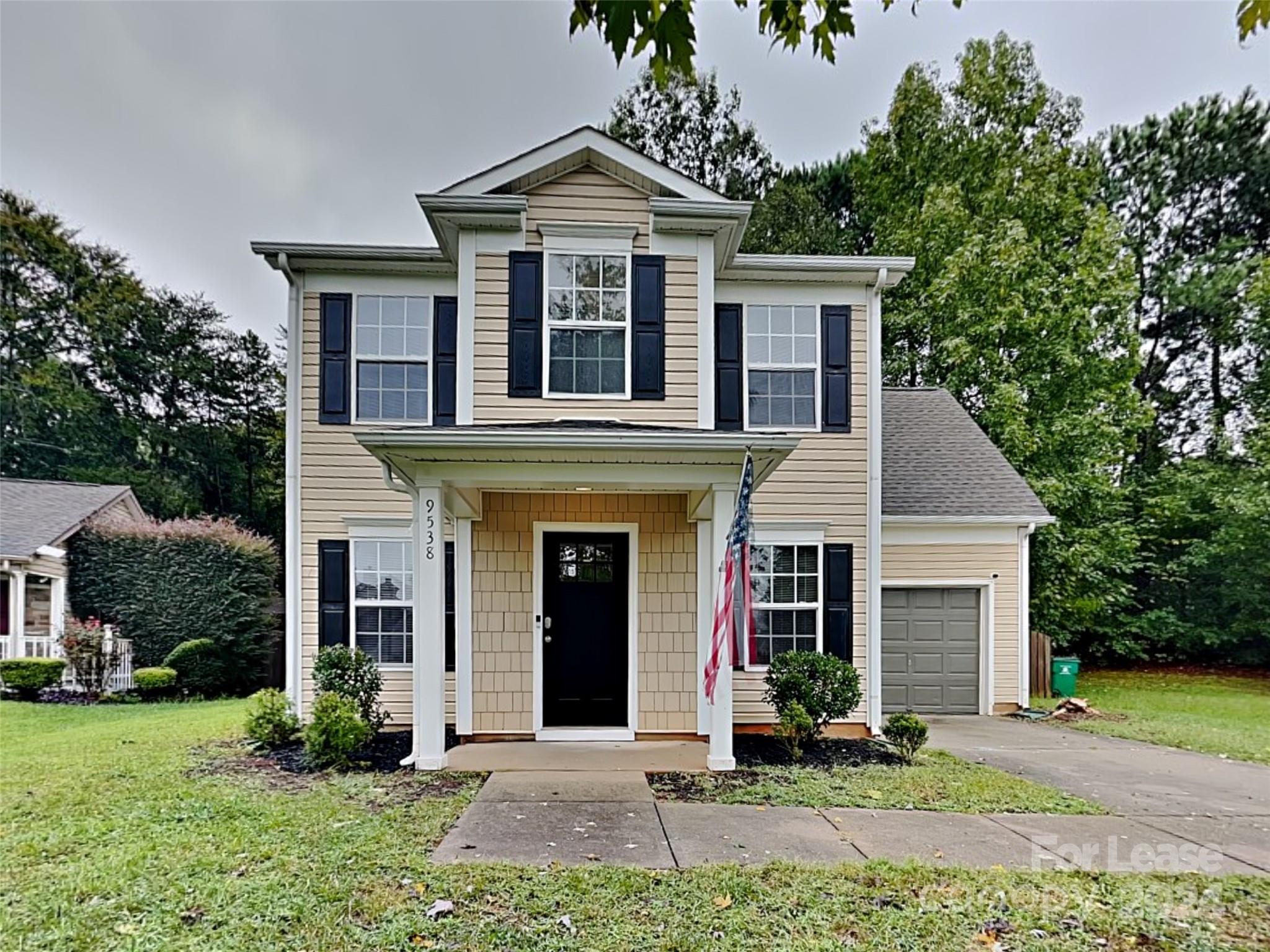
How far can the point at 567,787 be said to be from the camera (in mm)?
5656

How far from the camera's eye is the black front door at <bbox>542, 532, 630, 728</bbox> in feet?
24.8

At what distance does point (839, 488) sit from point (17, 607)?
14.3 m

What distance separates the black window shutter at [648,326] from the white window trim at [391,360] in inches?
88.9

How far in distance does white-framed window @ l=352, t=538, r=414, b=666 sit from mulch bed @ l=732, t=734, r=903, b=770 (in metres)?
3.66

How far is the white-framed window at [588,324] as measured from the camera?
7453 mm

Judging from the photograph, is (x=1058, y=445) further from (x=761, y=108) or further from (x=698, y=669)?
(x=761, y=108)

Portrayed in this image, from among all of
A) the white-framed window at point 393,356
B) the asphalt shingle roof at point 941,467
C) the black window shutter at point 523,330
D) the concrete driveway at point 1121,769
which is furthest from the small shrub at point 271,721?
the asphalt shingle roof at point 941,467

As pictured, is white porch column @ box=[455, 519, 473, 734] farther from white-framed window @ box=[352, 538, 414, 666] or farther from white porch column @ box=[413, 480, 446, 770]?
white porch column @ box=[413, 480, 446, 770]

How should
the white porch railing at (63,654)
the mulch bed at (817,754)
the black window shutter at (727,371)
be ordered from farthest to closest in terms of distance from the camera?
the white porch railing at (63,654), the black window shutter at (727,371), the mulch bed at (817,754)

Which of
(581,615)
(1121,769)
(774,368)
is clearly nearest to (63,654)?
(581,615)

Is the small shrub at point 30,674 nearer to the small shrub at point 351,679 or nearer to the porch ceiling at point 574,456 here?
the small shrub at point 351,679

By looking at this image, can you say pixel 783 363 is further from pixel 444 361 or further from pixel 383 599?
pixel 383 599

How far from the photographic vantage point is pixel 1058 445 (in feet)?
45.1

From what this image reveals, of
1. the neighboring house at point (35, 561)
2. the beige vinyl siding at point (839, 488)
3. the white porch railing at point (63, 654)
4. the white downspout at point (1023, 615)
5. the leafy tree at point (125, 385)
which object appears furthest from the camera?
the leafy tree at point (125, 385)
